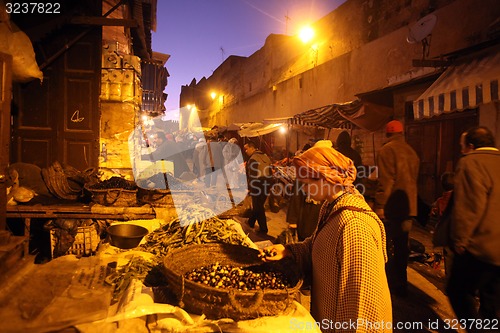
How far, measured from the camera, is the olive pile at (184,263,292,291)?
85.0 inches

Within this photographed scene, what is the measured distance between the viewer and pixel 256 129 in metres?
14.8

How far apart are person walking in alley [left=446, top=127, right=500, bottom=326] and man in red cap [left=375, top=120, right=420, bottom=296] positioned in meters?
1.35

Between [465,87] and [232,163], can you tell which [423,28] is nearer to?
[465,87]

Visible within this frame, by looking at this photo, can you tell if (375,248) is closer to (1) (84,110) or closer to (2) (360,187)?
(2) (360,187)

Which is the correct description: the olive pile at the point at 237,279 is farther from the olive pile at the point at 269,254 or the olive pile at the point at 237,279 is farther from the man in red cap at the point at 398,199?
the man in red cap at the point at 398,199

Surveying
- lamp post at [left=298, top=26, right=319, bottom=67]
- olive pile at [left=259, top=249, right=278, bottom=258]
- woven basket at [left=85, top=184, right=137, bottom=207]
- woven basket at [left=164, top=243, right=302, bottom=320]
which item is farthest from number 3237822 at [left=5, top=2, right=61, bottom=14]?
lamp post at [left=298, top=26, right=319, bottom=67]

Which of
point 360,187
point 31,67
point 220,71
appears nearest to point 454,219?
point 360,187

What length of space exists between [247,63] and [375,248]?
79.6 feet

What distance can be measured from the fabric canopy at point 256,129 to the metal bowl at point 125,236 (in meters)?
10.4

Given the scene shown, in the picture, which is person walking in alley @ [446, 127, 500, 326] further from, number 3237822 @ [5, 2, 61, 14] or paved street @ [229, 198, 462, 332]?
number 3237822 @ [5, 2, 61, 14]

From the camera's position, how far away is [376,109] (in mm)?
8938

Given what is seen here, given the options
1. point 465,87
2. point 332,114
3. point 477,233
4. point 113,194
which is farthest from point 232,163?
point 477,233

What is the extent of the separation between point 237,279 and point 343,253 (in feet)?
2.66

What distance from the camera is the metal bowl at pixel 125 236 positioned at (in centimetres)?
407
